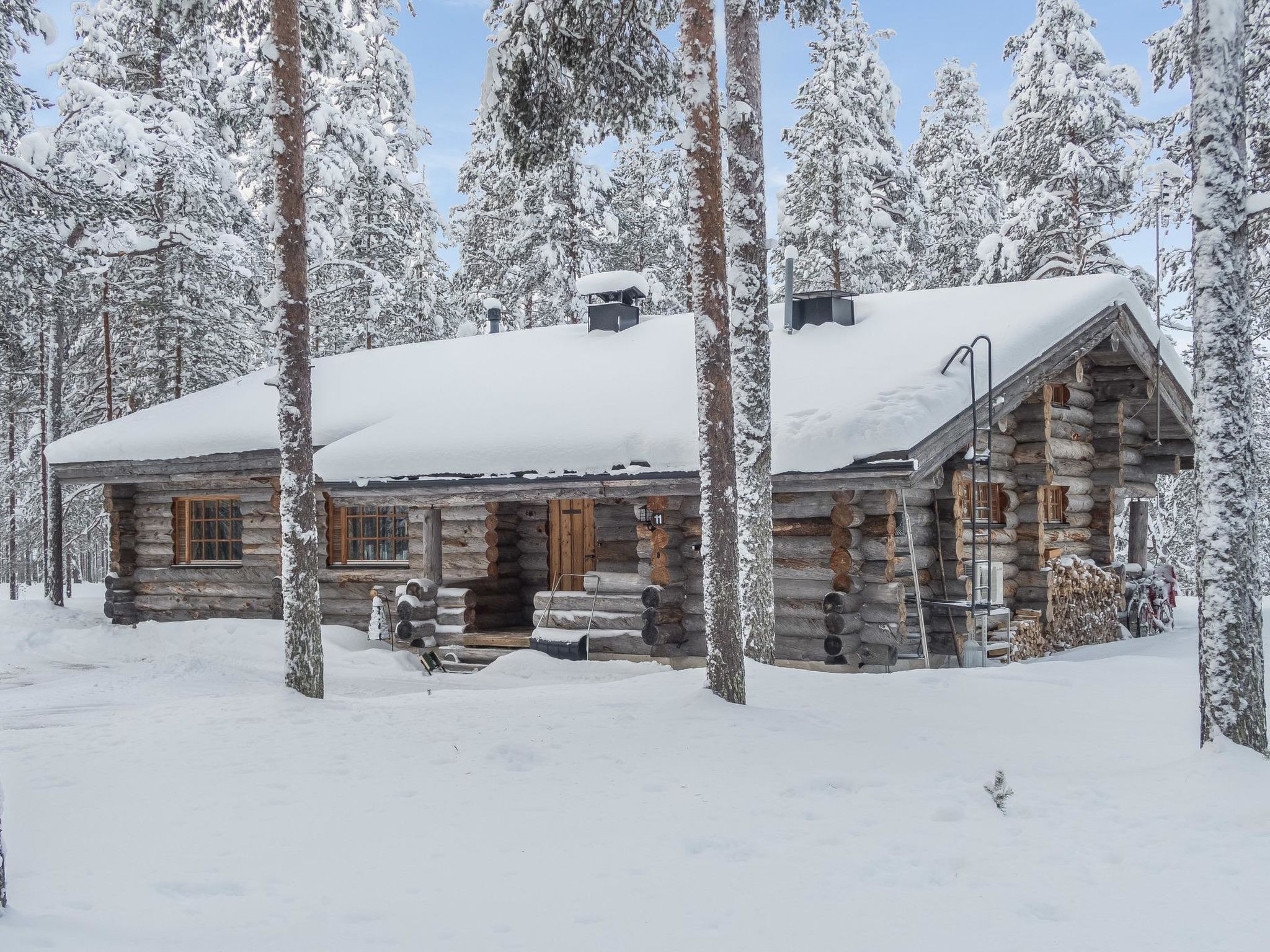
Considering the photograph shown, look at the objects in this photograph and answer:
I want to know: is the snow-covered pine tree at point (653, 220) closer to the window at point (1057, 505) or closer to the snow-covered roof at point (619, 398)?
the snow-covered roof at point (619, 398)

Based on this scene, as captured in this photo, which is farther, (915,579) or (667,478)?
(667,478)

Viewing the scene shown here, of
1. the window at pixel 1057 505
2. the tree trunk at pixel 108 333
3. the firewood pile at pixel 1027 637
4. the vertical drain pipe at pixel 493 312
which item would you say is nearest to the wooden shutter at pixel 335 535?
the vertical drain pipe at pixel 493 312

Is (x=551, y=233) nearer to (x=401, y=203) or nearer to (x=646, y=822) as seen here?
(x=401, y=203)

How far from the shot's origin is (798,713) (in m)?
8.08

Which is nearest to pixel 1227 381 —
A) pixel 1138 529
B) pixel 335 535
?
pixel 1138 529

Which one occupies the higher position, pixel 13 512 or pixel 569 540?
pixel 13 512

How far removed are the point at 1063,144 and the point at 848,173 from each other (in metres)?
4.78

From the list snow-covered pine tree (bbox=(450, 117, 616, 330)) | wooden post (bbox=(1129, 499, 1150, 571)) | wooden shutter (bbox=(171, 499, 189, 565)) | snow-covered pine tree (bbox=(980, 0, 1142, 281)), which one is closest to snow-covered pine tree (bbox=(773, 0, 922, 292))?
snow-covered pine tree (bbox=(980, 0, 1142, 281))

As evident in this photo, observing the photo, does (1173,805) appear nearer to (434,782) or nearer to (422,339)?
(434,782)

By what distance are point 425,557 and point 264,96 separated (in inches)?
361

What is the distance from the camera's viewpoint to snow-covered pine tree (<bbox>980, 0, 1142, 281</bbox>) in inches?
876

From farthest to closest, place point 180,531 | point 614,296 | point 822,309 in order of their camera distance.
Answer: point 614,296, point 180,531, point 822,309

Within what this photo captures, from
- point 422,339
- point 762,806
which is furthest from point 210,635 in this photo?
point 422,339

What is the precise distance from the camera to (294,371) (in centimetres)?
939
